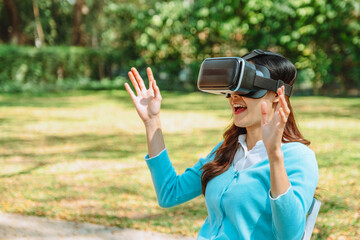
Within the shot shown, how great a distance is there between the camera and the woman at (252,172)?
1.61 m

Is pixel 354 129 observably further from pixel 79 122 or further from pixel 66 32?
pixel 66 32

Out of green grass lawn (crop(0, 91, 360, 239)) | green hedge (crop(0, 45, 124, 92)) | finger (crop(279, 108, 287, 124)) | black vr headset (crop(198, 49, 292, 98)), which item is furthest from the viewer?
green hedge (crop(0, 45, 124, 92))

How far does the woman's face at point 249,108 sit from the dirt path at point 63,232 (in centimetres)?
254

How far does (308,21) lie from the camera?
2180 centimetres

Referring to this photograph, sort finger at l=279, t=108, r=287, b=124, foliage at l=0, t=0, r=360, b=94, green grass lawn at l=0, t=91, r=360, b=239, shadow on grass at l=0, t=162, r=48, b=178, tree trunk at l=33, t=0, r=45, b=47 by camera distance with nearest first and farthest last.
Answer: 1. finger at l=279, t=108, r=287, b=124
2. green grass lawn at l=0, t=91, r=360, b=239
3. shadow on grass at l=0, t=162, r=48, b=178
4. foliage at l=0, t=0, r=360, b=94
5. tree trunk at l=33, t=0, r=45, b=47

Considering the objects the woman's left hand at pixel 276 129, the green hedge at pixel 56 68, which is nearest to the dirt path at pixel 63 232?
the woman's left hand at pixel 276 129

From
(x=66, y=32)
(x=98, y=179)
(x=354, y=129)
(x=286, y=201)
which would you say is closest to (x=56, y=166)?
(x=98, y=179)

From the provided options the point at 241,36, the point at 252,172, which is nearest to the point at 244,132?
the point at 252,172

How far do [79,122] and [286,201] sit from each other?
1161cm

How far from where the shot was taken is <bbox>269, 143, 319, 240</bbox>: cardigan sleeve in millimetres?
1612

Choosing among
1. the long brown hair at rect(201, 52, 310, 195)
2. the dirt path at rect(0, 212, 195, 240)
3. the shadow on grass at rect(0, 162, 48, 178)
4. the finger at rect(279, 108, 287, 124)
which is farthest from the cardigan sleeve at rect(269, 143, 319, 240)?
the shadow on grass at rect(0, 162, 48, 178)

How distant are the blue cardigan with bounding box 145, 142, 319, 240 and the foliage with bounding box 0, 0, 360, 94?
20825mm

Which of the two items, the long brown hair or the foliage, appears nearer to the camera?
the long brown hair

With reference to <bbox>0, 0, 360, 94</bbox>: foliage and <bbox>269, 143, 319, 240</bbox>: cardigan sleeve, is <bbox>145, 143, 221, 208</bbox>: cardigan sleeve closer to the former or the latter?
<bbox>269, 143, 319, 240</bbox>: cardigan sleeve
